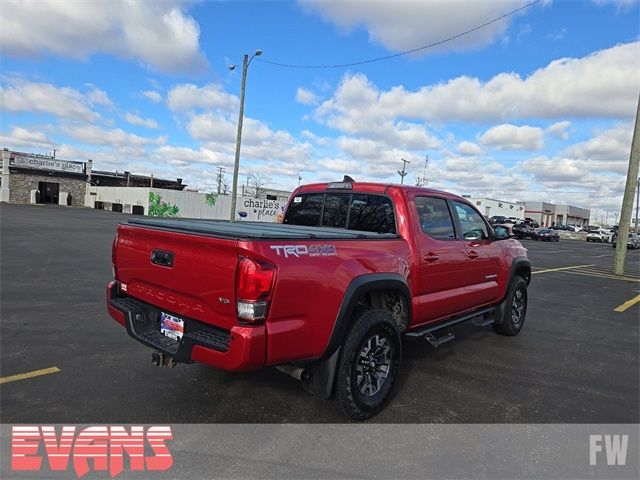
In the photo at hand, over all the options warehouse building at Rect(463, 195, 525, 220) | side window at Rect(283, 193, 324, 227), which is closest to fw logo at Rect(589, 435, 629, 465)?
side window at Rect(283, 193, 324, 227)

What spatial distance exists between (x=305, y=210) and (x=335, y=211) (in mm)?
485

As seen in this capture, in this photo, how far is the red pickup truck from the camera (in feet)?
9.37

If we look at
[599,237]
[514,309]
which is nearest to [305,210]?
[514,309]

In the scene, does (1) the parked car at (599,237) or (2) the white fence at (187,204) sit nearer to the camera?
(2) the white fence at (187,204)

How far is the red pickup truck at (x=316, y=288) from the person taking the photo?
2857 millimetres

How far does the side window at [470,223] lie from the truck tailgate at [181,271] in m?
3.14

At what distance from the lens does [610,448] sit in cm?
336

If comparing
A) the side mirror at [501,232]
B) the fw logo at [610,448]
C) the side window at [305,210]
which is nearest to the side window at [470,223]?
the side mirror at [501,232]

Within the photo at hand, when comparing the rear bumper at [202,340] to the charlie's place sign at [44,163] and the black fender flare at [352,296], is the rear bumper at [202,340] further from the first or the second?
the charlie's place sign at [44,163]

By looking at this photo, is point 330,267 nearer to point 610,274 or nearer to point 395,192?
point 395,192

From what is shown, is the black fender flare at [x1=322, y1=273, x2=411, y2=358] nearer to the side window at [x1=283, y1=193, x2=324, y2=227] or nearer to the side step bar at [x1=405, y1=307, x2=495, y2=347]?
the side step bar at [x1=405, y1=307, x2=495, y2=347]

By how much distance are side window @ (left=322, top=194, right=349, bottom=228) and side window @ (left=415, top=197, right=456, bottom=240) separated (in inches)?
31.8

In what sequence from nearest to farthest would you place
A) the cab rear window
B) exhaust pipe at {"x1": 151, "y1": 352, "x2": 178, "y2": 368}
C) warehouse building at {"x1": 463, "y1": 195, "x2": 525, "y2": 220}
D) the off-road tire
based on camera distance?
exhaust pipe at {"x1": 151, "y1": 352, "x2": 178, "y2": 368}, the cab rear window, the off-road tire, warehouse building at {"x1": 463, "y1": 195, "x2": 525, "y2": 220}

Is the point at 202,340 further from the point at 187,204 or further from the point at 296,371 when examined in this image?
the point at 187,204
